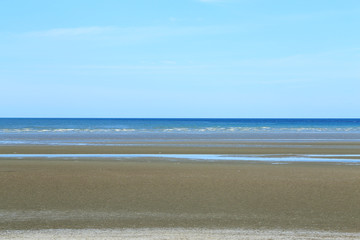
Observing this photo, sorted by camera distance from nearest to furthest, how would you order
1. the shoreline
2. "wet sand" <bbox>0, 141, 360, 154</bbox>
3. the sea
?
the shoreline < "wet sand" <bbox>0, 141, 360, 154</bbox> < the sea

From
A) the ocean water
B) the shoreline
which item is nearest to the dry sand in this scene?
the shoreline

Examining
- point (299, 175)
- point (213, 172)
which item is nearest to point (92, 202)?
point (213, 172)

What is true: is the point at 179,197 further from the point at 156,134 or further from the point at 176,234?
the point at 156,134

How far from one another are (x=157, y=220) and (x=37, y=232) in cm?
222

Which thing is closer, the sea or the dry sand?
the dry sand

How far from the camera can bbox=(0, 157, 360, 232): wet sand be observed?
944 cm

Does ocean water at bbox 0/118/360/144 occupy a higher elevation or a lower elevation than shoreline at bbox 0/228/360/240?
higher

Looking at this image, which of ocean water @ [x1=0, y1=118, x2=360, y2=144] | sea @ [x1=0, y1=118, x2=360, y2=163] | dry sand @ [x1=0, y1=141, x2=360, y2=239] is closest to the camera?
dry sand @ [x1=0, y1=141, x2=360, y2=239]

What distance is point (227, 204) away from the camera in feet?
36.6

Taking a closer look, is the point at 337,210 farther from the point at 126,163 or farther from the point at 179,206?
the point at 126,163

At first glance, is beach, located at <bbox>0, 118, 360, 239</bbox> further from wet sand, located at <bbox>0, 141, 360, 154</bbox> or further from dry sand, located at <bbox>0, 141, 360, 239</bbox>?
wet sand, located at <bbox>0, 141, 360, 154</bbox>

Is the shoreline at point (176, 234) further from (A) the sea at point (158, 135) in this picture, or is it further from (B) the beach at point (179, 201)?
(A) the sea at point (158, 135)

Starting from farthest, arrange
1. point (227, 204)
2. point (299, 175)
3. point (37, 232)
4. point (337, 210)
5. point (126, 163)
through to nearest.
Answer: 1. point (126, 163)
2. point (299, 175)
3. point (227, 204)
4. point (337, 210)
5. point (37, 232)

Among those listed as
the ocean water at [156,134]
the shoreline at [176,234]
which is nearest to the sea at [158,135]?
the ocean water at [156,134]
